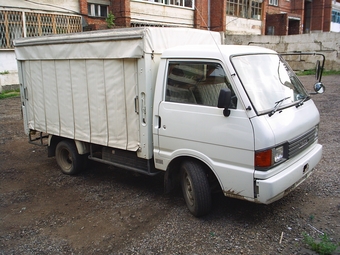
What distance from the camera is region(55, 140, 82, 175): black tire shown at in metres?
6.27

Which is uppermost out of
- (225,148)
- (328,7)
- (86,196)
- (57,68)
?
(328,7)

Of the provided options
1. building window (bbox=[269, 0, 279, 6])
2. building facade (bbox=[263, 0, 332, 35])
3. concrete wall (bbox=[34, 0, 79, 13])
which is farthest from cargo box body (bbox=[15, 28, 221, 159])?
building window (bbox=[269, 0, 279, 6])

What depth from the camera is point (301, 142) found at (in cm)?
433

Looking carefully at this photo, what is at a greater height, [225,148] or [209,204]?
[225,148]

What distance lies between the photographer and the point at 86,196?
5473mm

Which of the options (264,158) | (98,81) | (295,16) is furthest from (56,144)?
(295,16)

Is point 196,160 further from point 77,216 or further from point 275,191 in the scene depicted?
point 77,216

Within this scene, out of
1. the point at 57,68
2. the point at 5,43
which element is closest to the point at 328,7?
the point at 5,43

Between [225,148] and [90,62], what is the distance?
2674 mm

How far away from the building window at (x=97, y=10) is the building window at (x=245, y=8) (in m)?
12.2

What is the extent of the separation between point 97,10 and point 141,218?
19381 mm

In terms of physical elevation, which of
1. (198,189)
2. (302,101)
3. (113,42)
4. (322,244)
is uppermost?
(113,42)

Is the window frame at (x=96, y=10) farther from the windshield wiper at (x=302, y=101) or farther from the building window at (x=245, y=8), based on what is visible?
the windshield wiper at (x=302, y=101)

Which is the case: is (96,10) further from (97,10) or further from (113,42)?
(113,42)
